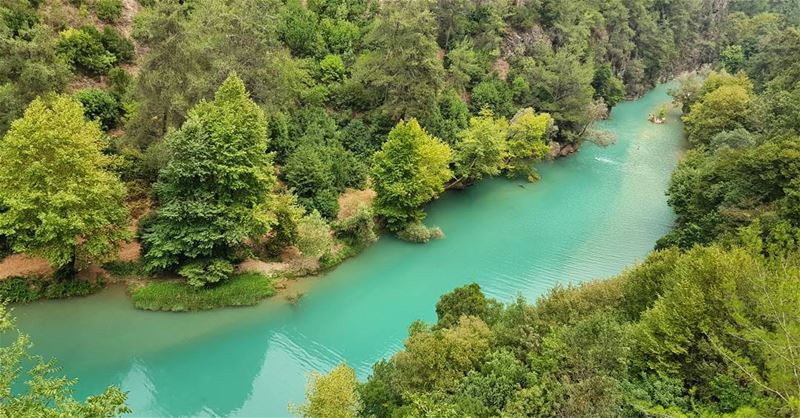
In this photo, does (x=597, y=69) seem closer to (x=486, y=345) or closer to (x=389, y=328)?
(x=389, y=328)

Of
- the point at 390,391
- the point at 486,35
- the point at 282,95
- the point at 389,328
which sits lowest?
the point at 389,328

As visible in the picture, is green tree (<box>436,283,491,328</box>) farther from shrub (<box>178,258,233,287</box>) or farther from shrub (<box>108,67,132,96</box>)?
shrub (<box>108,67,132,96</box>)

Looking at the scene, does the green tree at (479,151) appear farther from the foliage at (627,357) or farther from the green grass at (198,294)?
the foliage at (627,357)

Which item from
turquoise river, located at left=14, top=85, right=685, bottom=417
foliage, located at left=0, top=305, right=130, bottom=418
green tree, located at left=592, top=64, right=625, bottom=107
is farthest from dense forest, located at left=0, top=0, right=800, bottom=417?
green tree, located at left=592, top=64, right=625, bottom=107

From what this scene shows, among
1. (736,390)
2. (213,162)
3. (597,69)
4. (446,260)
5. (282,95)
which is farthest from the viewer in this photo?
(597,69)

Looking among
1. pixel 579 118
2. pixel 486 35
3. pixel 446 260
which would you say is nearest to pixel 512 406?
pixel 446 260

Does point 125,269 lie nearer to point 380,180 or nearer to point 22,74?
point 22,74

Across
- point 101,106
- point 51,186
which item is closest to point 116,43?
point 101,106
